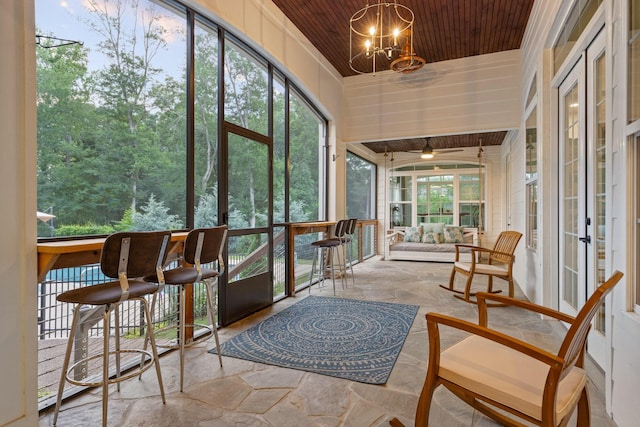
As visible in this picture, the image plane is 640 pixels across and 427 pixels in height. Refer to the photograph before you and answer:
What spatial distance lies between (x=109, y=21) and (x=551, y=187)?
162 inches

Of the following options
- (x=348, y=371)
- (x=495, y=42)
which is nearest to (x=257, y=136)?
(x=348, y=371)

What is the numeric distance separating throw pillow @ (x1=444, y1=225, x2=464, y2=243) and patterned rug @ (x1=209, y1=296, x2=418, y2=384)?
4392 millimetres

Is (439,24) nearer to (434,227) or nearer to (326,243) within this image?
(326,243)

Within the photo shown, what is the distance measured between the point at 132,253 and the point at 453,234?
7383mm

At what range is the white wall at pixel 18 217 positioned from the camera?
1564 mm

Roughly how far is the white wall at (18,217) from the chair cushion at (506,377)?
2.02 m

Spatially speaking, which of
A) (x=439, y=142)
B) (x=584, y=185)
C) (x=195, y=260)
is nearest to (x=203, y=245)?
(x=195, y=260)

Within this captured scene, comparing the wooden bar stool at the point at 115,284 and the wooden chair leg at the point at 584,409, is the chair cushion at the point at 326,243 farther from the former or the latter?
the wooden chair leg at the point at 584,409

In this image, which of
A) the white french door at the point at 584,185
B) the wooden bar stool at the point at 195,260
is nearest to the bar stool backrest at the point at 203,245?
the wooden bar stool at the point at 195,260

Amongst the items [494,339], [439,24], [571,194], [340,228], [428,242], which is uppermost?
[439,24]

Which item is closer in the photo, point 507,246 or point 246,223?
point 246,223

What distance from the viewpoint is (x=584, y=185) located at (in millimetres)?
2590

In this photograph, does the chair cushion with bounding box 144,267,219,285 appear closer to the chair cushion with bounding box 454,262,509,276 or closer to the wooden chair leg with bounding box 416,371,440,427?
the wooden chair leg with bounding box 416,371,440,427

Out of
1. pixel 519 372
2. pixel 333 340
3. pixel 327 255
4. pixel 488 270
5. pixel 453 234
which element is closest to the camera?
pixel 519 372
